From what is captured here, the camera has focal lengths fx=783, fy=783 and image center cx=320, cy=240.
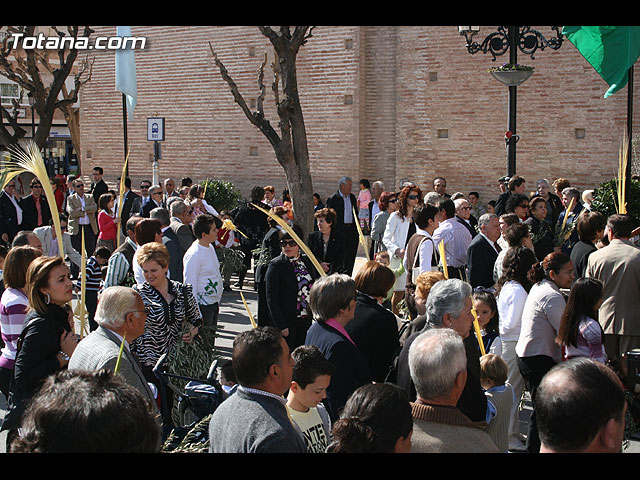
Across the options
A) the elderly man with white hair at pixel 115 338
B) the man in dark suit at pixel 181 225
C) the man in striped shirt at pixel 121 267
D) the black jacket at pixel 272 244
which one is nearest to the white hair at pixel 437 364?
the elderly man with white hair at pixel 115 338

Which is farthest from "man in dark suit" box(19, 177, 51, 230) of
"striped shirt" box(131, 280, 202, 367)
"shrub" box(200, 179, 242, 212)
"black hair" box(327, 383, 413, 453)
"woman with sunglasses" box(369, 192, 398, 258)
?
"black hair" box(327, 383, 413, 453)

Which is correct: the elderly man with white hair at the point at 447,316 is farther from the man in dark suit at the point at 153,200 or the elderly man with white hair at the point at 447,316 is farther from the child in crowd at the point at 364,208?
the child in crowd at the point at 364,208

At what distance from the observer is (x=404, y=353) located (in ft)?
15.0

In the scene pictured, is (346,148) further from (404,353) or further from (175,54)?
(404,353)

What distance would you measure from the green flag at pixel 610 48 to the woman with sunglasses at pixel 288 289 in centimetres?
434

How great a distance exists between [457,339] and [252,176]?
18051 millimetres

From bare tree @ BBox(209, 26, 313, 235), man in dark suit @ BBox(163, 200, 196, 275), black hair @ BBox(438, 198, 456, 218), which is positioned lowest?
man in dark suit @ BBox(163, 200, 196, 275)

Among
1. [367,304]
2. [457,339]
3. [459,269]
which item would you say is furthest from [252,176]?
[457,339]

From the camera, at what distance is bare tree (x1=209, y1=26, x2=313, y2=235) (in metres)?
14.2

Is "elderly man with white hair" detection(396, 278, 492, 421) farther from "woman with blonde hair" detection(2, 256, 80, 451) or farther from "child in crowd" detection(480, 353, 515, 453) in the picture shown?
"woman with blonde hair" detection(2, 256, 80, 451)

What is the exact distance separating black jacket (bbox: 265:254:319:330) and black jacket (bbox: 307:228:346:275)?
223 cm

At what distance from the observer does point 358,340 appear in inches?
202

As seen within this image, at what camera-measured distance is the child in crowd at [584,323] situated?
5441 millimetres

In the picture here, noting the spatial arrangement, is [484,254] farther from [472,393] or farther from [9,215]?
[9,215]
